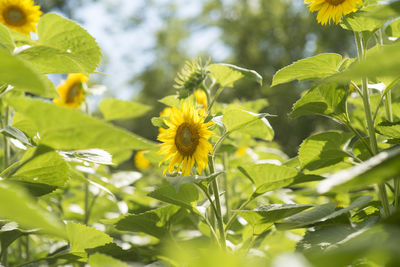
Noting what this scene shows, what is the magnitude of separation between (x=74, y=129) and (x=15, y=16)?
2.74 feet

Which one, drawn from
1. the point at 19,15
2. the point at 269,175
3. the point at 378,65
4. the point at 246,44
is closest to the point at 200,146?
the point at 269,175

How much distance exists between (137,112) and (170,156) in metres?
0.44

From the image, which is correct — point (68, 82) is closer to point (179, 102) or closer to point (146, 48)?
point (179, 102)

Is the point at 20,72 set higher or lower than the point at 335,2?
lower

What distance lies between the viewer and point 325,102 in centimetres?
80

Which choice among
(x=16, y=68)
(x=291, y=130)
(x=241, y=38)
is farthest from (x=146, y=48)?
(x=16, y=68)

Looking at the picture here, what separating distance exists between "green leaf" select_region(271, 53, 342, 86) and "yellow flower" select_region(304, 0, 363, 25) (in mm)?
116

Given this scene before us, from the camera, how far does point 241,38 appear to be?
12344mm

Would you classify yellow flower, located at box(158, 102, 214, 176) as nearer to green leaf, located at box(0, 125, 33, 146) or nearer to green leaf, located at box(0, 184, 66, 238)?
green leaf, located at box(0, 125, 33, 146)

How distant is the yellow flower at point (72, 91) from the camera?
4.97 ft

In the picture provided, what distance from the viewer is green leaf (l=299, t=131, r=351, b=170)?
798 mm

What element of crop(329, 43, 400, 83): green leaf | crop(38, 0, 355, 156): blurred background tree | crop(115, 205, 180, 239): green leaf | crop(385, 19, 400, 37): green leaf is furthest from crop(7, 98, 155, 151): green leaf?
crop(38, 0, 355, 156): blurred background tree

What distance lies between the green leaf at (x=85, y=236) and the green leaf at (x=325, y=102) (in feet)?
1.49

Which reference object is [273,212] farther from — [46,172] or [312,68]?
[46,172]
